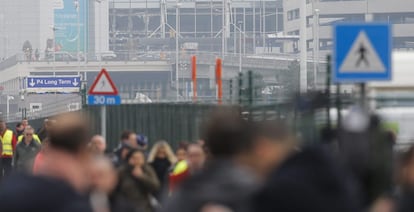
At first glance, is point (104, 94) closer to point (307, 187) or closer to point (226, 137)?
point (226, 137)

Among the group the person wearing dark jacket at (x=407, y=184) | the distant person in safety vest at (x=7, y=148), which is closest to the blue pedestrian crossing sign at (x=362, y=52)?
the person wearing dark jacket at (x=407, y=184)

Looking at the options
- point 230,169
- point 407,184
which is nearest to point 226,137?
point 230,169

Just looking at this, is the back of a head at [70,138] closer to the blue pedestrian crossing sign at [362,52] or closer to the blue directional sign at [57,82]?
the blue pedestrian crossing sign at [362,52]

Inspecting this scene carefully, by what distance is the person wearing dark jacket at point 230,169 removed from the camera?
777 centimetres

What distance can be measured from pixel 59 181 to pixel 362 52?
667cm

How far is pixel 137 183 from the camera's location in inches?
578

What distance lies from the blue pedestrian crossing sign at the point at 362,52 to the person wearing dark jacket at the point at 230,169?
238 inches

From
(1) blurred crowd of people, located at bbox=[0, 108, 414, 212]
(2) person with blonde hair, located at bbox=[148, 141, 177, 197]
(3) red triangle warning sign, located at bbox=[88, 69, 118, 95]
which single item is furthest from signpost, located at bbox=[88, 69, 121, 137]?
(1) blurred crowd of people, located at bbox=[0, 108, 414, 212]

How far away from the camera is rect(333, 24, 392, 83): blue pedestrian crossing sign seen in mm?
14047

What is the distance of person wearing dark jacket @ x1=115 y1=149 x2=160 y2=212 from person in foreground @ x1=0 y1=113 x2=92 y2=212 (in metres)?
6.23

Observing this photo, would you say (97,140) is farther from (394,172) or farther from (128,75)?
(128,75)

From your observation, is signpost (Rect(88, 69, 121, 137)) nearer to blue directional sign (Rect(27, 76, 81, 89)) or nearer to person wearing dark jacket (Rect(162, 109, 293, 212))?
person wearing dark jacket (Rect(162, 109, 293, 212))

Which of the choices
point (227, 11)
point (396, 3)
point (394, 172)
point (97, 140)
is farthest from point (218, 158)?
point (227, 11)

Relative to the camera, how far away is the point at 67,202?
780 centimetres
